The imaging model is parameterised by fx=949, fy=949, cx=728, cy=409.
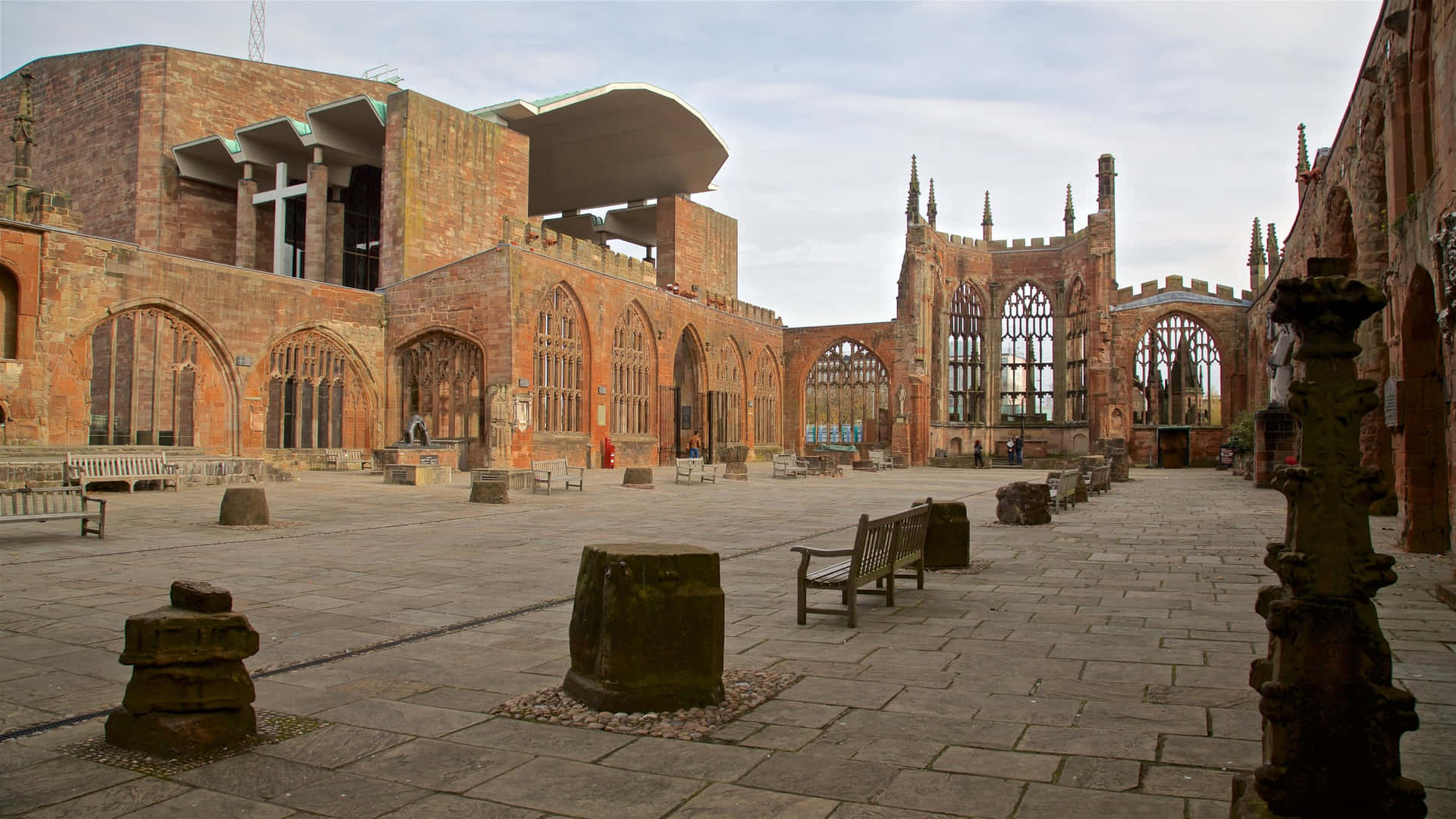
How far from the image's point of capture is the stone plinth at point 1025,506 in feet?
41.7

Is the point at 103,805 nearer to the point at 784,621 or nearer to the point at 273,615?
the point at 273,615

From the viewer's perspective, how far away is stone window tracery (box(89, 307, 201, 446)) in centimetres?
2133

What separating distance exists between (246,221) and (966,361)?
2968 cm

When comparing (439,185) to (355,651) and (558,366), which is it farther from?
(355,651)

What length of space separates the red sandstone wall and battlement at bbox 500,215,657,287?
1182 mm

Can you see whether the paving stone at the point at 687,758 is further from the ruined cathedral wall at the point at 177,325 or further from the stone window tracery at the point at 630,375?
the stone window tracery at the point at 630,375

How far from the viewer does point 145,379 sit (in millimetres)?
30500

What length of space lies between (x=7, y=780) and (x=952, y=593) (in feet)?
19.2

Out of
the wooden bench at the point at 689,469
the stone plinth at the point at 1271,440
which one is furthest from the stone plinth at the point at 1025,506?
the stone plinth at the point at 1271,440

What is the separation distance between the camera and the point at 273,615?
6.23m

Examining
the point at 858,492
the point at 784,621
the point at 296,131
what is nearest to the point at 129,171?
the point at 296,131

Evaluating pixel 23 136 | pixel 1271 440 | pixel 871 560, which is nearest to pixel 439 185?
pixel 23 136

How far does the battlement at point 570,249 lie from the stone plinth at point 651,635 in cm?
2226

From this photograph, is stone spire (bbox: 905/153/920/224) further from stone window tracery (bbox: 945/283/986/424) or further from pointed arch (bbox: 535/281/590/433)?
pointed arch (bbox: 535/281/590/433)
